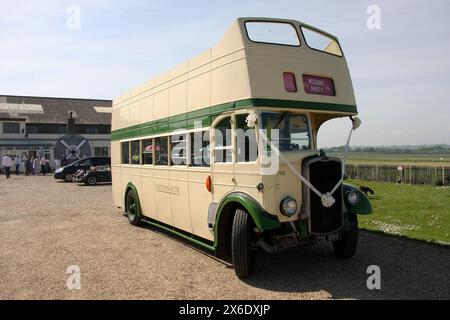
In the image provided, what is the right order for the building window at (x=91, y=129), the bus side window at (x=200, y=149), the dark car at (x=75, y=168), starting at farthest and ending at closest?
the building window at (x=91, y=129)
the dark car at (x=75, y=168)
the bus side window at (x=200, y=149)

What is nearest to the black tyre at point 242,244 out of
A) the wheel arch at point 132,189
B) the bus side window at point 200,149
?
the bus side window at point 200,149

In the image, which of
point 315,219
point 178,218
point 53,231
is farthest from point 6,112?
point 315,219

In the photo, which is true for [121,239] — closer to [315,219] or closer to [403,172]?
[315,219]

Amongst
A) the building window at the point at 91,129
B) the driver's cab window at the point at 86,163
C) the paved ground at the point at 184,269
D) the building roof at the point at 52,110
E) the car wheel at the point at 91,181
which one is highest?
the building roof at the point at 52,110

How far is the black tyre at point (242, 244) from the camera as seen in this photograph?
240 inches

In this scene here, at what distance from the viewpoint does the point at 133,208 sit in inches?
444

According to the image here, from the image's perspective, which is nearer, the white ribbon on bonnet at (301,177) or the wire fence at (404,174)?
the white ribbon on bonnet at (301,177)

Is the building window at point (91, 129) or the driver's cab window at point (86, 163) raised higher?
the building window at point (91, 129)

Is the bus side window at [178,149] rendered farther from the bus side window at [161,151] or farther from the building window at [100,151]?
the building window at [100,151]

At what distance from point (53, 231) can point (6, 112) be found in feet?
132

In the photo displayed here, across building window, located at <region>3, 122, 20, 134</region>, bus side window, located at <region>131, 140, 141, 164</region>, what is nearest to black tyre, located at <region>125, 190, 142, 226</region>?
bus side window, located at <region>131, 140, 141, 164</region>

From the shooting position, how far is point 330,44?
7.44 m

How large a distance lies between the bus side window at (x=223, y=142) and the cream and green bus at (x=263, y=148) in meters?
0.02

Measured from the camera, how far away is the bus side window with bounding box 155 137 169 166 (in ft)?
29.8
